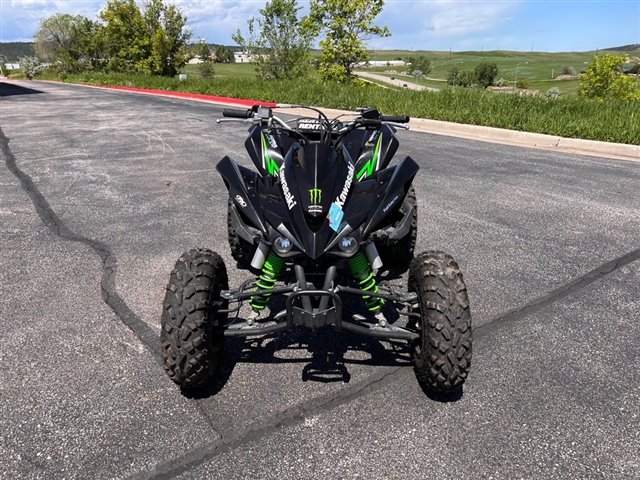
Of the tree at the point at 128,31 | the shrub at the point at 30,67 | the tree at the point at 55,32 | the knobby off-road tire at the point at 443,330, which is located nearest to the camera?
the knobby off-road tire at the point at 443,330

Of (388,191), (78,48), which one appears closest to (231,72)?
(78,48)

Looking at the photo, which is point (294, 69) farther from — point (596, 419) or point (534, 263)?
point (596, 419)

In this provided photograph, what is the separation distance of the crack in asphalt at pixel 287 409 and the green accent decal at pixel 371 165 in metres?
1.36

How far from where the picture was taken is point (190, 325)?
2533 mm

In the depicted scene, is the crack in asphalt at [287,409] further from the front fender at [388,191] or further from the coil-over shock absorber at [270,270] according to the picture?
the front fender at [388,191]

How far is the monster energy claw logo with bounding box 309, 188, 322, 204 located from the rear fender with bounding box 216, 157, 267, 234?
13.4 inches

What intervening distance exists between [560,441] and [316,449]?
1.27 m

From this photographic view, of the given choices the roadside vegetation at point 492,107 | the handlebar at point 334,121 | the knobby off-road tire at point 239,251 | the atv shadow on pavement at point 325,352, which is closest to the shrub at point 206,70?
the roadside vegetation at point 492,107

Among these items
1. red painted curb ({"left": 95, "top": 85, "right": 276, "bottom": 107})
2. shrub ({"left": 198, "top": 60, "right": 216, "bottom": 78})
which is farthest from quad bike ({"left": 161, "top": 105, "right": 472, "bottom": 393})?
shrub ({"left": 198, "top": 60, "right": 216, "bottom": 78})

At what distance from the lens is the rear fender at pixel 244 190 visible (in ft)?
9.55

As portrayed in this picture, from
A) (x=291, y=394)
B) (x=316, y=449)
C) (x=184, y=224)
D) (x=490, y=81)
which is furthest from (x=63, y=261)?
(x=490, y=81)

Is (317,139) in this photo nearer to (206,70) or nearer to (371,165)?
(371,165)

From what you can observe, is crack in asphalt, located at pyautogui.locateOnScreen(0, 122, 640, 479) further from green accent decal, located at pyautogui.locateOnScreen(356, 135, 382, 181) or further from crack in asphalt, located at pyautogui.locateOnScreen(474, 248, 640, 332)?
green accent decal, located at pyautogui.locateOnScreen(356, 135, 382, 181)

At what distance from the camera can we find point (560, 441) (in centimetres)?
242
